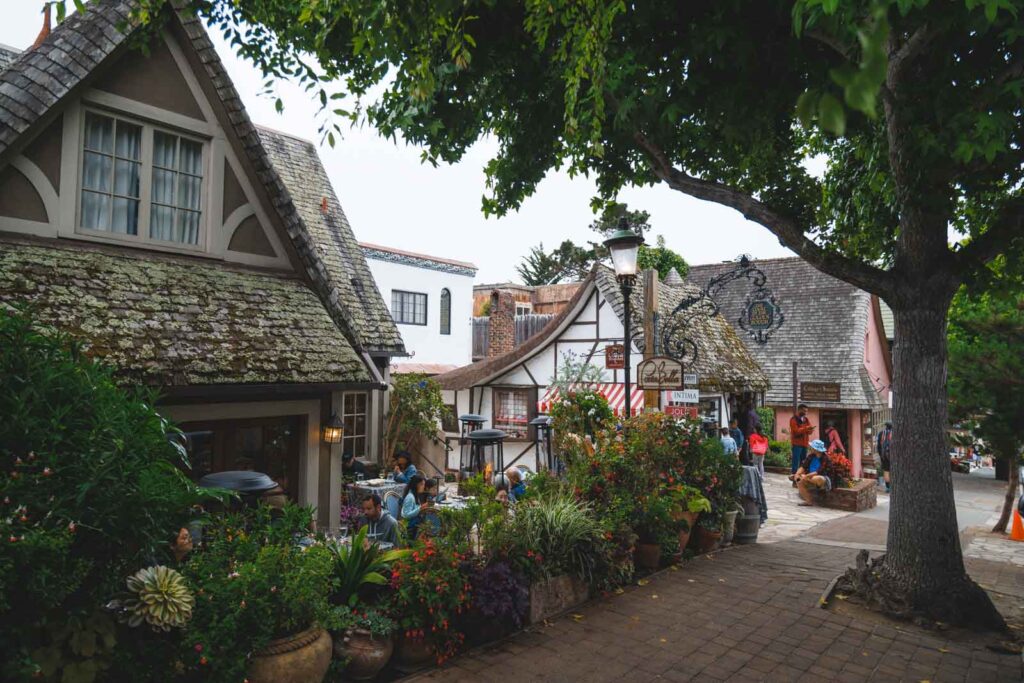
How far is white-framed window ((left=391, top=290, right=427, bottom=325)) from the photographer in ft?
83.2

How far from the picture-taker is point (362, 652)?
16.3 ft

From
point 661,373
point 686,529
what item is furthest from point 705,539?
point 661,373

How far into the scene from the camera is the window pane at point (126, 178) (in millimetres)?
7711

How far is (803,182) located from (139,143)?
838 cm

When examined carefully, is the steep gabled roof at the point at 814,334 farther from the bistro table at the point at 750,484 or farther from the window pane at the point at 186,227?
the window pane at the point at 186,227

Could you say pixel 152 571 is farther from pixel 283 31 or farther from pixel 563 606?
pixel 283 31

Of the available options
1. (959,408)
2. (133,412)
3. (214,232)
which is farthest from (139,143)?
(959,408)

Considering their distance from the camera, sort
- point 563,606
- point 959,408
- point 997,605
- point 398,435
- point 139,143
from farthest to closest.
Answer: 1. point 398,435
2. point 959,408
3. point 139,143
4. point 997,605
5. point 563,606

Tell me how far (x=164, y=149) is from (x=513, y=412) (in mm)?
12077

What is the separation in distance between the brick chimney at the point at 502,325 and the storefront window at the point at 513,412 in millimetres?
7193

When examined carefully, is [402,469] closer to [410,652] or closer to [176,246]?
[176,246]

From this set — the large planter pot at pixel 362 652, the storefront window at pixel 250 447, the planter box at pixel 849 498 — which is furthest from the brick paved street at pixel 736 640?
the planter box at pixel 849 498

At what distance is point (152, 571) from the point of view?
3.75 m

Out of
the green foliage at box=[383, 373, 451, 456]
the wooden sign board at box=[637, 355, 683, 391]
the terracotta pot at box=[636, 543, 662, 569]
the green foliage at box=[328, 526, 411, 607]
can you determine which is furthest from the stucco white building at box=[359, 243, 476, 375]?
the green foliage at box=[328, 526, 411, 607]
